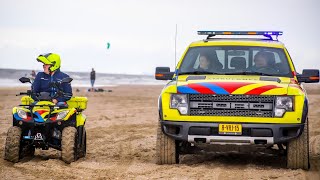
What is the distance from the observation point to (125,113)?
1947 centimetres

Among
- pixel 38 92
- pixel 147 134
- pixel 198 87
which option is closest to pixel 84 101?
pixel 38 92

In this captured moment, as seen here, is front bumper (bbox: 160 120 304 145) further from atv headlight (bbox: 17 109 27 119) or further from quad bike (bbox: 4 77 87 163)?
atv headlight (bbox: 17 109 27 119)

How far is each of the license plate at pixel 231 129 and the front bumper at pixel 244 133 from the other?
0.04 meters

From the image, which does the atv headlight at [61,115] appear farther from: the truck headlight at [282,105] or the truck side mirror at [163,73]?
the truck headlight at [282,105]

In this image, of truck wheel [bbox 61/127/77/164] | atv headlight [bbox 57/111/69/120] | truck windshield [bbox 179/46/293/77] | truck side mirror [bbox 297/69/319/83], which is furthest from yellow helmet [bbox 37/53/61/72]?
truck side mirror [bbox 297/69/319/83]

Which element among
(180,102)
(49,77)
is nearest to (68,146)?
(49,77)

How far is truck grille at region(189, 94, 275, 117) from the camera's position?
25.8ft

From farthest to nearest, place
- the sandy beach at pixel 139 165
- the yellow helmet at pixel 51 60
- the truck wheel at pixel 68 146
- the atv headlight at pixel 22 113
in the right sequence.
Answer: the yellow helmet at pixel 51 60, the atv headlight at pixel 22 113, the truck wheel at pixel 68 146, the sandy beach at pixel 139 165

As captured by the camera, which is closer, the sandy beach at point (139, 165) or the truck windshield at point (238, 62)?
the sandy beach at point (139, 165)

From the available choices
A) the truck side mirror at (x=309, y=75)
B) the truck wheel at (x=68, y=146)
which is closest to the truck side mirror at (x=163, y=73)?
the truck wheel at (x=68, y=146)

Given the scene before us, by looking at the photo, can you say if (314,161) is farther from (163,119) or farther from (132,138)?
(132,138)

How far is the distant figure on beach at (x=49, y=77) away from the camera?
30.2 ft

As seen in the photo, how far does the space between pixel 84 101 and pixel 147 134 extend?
13.4ft

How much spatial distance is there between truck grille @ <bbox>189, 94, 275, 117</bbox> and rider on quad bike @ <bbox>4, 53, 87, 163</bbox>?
74.4 inches
